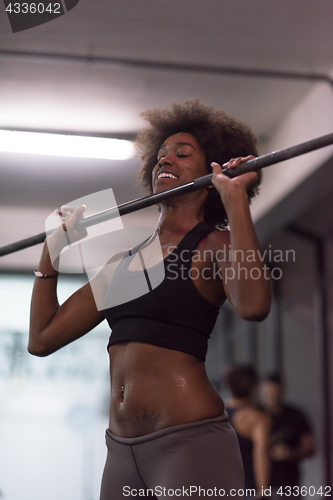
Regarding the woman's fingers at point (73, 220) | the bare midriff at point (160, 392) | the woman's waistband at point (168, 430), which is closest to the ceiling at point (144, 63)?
the woman's fingers at point (73, 220)

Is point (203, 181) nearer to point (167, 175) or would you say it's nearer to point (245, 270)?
point (167, 175)

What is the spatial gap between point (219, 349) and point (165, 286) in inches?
247

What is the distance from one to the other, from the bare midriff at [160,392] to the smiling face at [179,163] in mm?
457

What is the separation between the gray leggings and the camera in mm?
1007

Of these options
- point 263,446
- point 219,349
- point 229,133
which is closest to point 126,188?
point 263,446

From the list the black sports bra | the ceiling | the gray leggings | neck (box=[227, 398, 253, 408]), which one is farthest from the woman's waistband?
neck (box=[227, 398, 253, 408])

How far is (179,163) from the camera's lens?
1.39 meters

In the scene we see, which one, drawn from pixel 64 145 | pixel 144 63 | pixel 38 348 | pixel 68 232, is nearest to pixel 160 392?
pixel 38 348

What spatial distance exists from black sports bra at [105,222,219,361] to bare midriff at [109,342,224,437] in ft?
0.07

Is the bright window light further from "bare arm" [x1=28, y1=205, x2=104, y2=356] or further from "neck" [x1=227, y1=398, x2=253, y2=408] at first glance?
"bare arm" [x1=28, y1=205, x2=104, y2=356]

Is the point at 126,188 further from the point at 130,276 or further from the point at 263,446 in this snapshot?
the point at 130,276

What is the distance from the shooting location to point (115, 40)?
9.27ft

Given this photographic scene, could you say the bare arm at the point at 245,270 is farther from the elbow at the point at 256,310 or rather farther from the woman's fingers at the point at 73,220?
the woman's fingers at the point at 73,220

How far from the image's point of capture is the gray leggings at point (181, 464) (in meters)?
1.01
